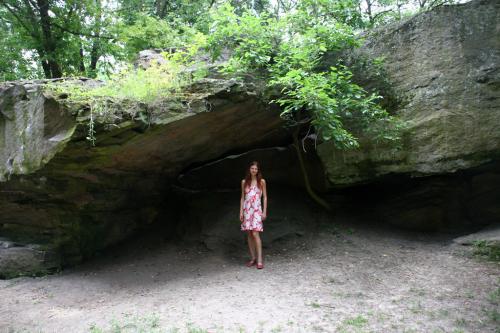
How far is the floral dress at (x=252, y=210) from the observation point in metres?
6.04

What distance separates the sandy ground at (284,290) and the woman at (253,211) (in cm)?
35

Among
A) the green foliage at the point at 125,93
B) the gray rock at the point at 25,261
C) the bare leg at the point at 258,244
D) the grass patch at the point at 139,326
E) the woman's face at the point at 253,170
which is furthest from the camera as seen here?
the gray rock at the point at 25,261

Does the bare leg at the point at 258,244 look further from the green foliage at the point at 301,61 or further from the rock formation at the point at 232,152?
the green foliage at the point at 301,61

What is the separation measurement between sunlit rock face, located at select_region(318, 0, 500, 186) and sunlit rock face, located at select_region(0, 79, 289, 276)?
92.6 inches

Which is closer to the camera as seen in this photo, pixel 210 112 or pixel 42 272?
pixel 210 112

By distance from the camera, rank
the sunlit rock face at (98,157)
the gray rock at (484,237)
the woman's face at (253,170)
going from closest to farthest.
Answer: the sunlit rock face at (98,157) < the gray rock at (484,237) < the woman's face at (253,170)

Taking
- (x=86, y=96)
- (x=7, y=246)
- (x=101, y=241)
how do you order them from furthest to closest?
(x=101, y=241), (x=7, y=246), (x=86, y=96)

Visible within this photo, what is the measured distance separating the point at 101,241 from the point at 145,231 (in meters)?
0.97

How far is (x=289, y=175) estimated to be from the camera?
27.8ft

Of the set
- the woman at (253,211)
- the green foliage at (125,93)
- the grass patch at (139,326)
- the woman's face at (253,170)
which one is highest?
the green foliage at (125,93)

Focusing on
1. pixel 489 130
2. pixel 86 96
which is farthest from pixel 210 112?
pixel 489 130

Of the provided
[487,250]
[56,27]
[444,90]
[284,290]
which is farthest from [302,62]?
[56,27]

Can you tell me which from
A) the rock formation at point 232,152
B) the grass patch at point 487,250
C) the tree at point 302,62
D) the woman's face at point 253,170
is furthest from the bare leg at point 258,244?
the grass patch at point 487,250

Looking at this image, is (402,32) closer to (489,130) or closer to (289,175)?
(489,130)
